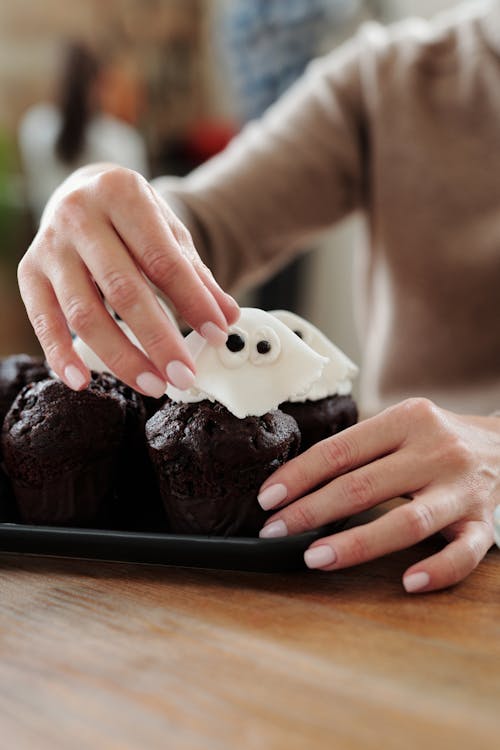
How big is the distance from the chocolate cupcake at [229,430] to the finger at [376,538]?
0.08m

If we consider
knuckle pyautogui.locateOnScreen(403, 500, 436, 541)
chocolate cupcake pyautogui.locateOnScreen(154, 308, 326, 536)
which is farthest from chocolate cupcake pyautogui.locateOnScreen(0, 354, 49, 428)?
knuckle pyautogui.locateOnScreen(403, 500, 436, 541)

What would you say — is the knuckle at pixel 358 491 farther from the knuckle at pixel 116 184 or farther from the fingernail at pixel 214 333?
the knuckle at pixel 116 184

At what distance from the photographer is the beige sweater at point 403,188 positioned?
1.58 m

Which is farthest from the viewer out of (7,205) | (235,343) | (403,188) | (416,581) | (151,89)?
(151,89)

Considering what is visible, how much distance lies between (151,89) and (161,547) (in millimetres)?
4248

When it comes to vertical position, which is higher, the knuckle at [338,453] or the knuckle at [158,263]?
the knuckle at [158,263]

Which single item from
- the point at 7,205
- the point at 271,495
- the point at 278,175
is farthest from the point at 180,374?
the point at 7,205

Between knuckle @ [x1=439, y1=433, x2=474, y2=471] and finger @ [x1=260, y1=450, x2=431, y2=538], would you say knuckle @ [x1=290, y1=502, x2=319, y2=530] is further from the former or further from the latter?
knuckle @ [x1=439, y1=433, x2=474, y2=471]

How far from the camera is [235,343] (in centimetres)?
82

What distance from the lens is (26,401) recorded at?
0.87 meters

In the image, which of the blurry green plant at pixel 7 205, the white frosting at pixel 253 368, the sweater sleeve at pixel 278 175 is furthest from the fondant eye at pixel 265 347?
the blurry green plant at pixel 7 205

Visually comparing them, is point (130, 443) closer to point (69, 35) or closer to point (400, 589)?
point (400, 589)

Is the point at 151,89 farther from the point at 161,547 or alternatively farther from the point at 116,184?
the point at 161,547

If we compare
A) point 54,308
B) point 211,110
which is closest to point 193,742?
point 54,308
